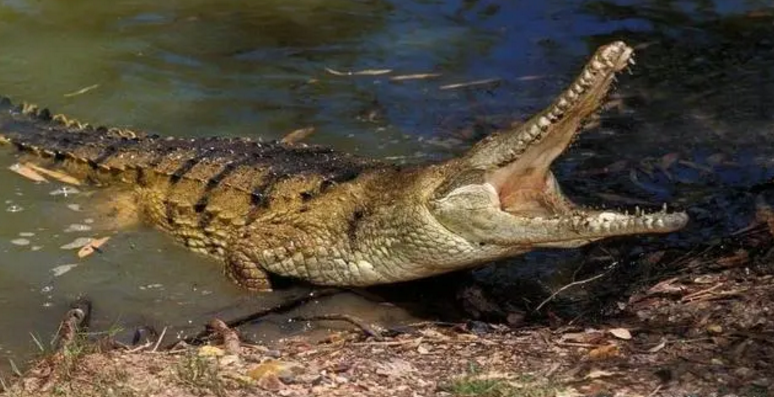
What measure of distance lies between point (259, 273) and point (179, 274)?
0.47 m

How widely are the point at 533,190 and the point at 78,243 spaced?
2567 mm

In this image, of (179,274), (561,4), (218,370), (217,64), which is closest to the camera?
(218,370)

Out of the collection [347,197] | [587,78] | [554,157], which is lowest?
[347,197]

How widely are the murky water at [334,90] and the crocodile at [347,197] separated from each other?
20 cm

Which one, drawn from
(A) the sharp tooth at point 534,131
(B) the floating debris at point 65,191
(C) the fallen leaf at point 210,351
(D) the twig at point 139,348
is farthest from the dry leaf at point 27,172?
(A) the sharp tooth at point 534,131

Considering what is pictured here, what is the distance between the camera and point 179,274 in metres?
5.79

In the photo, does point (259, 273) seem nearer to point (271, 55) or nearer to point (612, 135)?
point (612, 135)

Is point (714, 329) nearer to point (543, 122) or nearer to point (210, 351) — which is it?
point (543, 122)

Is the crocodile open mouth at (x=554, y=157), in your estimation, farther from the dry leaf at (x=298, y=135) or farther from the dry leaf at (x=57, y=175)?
the dry leaf at (x=57, y=175)

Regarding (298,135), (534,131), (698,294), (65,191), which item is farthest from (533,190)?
(65,191)

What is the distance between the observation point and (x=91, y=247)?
6004mm

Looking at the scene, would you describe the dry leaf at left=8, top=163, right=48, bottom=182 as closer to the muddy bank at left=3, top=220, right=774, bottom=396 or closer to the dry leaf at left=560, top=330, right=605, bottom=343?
the muddy bank at left=3, top=220, right=774, bottom=396

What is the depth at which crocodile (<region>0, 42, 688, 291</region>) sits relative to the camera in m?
4.55

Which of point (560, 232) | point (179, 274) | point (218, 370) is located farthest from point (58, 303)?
point (560, 232)
